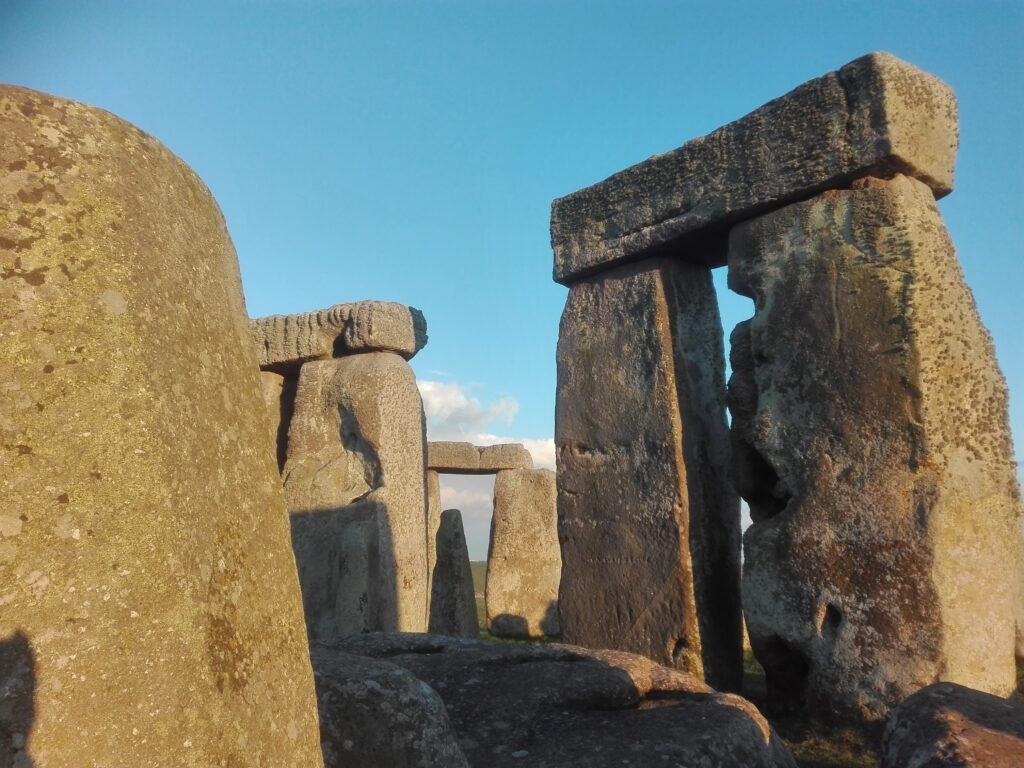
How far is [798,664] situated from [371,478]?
3.05 m

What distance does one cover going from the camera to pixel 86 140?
45.4 inches

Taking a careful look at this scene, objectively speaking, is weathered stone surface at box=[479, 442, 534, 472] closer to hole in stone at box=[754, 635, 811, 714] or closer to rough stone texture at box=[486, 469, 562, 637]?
rough stone texture at box=[486, 469, 562, 637]

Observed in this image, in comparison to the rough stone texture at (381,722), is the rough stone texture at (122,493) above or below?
above

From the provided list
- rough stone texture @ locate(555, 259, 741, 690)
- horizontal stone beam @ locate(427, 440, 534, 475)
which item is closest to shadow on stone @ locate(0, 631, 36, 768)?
rough stone texture @ locate(555, 259, 741, 690)

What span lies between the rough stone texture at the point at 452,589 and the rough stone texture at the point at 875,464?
4.16 metres

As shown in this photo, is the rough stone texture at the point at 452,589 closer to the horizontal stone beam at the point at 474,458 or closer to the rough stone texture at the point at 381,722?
the horizontal stone beam at the point at 474,458

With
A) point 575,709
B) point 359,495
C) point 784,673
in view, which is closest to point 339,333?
point 359,495

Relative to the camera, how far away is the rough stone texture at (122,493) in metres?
0.99

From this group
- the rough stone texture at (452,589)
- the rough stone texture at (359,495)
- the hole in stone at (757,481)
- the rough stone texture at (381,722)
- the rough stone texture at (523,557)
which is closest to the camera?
the rough stone texture at (381,722)

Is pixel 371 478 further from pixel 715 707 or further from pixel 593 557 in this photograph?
pixel 715 707

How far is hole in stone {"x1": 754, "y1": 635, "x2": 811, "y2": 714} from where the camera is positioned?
15.1 ft

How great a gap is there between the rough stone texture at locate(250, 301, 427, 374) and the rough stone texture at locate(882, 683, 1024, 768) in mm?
4700

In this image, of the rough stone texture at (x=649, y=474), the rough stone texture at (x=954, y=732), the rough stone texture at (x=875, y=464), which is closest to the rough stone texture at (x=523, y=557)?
the rough stone texture at (x=649, y=474)

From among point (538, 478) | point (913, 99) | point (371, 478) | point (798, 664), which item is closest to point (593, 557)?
point (798, 664)
